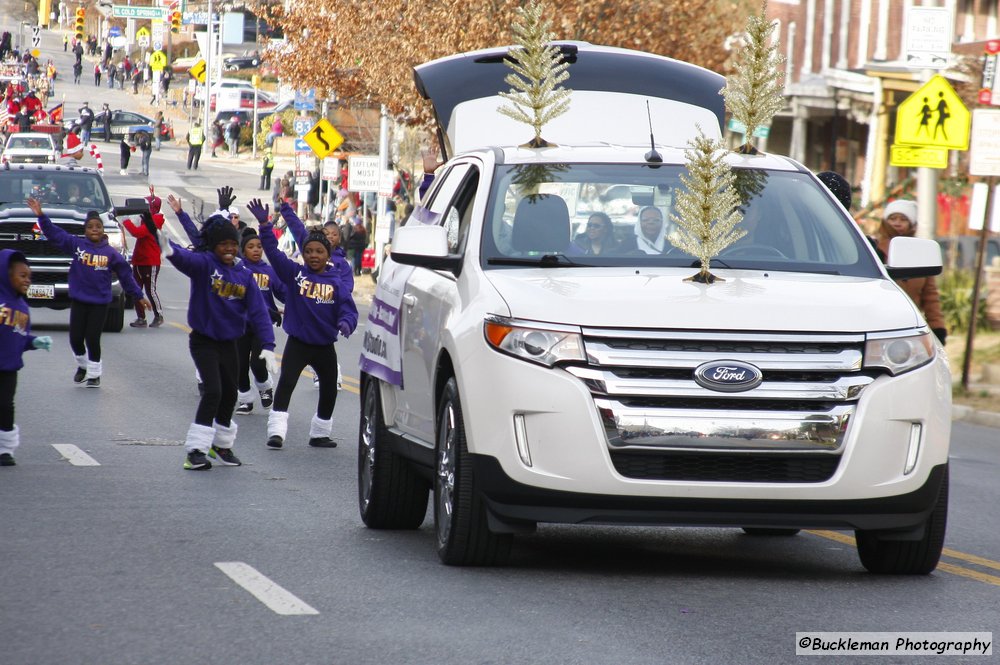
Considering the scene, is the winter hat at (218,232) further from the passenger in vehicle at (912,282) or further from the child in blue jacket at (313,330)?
the passenger in vehicle at (912,282)

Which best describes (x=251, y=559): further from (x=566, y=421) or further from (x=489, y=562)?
(x=566, y=421)

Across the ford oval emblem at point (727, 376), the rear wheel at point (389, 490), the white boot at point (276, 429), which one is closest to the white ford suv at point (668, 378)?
the ford oval emblem at point (727, 376)

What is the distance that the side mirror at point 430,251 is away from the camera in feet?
28.7

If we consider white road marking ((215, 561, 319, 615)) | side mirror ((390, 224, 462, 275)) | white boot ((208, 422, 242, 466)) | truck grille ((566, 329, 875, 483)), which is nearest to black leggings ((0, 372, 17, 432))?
white boot ((208, 422, 242, 466))

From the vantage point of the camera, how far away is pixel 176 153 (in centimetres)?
8669

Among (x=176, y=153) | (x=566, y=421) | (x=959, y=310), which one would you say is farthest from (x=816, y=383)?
(x=176, y=153)

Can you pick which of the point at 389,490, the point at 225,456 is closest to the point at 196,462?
the point at 225,456

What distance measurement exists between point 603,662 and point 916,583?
242 centimetres

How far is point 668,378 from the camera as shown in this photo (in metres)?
7.87

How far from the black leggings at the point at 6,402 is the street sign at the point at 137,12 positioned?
8377cm

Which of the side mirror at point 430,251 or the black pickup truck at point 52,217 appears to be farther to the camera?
the black pickup truck at point 52,217

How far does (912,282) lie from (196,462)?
5.06m

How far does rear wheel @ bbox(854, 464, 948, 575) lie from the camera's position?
8.43 m

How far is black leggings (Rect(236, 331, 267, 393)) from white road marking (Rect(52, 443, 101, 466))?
2508mm
